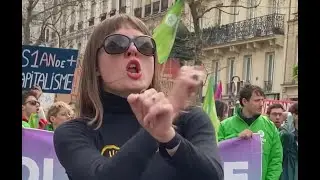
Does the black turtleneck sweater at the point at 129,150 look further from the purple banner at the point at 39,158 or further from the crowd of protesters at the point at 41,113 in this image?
the crowd of protesters at the point at 41,113

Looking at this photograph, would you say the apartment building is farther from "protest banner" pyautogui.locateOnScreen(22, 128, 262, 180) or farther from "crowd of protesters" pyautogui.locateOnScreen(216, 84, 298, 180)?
"protest banner" pyautogui.locateOnScreen(22, 128, 262, 180)

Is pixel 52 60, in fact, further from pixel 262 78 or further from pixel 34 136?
pixel 262 78

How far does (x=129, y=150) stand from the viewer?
5.75ft

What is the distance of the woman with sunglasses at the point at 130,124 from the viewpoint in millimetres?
1695

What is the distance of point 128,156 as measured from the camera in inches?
68.9

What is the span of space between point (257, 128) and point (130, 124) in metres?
4.79

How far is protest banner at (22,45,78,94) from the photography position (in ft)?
29.3

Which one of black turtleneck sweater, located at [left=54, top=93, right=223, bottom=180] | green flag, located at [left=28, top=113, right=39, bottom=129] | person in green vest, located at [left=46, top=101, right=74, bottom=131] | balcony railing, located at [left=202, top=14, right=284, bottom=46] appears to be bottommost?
green flag, located at [left=28, top=113, right=39, bottom=129]

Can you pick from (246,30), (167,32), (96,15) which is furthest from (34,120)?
(96,15)

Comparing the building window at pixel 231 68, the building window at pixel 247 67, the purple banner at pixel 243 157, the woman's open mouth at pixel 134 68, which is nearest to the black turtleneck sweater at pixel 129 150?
the woman's open mouth at pixel 134 68

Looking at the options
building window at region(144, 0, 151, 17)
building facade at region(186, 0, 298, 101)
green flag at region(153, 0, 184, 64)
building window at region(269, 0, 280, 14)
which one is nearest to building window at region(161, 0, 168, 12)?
building window at region(144, 0, 151, 17)

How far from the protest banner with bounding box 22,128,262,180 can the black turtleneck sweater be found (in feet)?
11.0

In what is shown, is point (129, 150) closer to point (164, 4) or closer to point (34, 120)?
point (34, 120)
